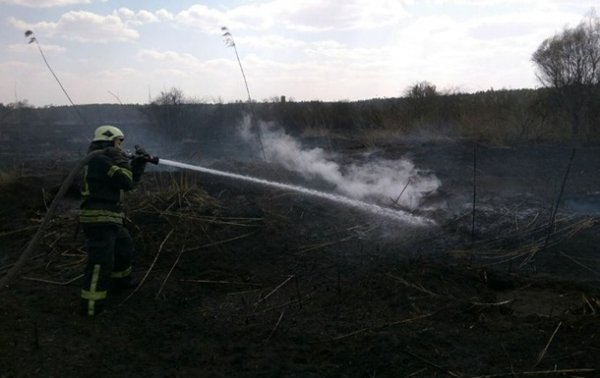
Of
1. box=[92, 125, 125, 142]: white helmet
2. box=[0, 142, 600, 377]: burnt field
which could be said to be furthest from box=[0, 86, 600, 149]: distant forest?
box=[92, 125, 125, 142]: white helmet

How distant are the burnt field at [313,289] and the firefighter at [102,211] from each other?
12.1 inches

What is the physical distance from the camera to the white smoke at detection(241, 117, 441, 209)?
976 cm

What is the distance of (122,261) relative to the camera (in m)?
6.02

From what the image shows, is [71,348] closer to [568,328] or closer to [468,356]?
[468,356]

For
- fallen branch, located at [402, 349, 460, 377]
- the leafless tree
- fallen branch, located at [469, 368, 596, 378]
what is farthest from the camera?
the leafless tree

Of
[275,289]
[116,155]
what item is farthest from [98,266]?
[275,289]

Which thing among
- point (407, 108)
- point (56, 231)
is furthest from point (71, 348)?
point (407, 108)

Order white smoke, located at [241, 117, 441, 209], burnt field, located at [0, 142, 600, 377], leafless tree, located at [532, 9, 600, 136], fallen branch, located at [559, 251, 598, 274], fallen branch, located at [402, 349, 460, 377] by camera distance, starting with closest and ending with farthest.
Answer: fallen branch, located at [402, 349, 460, 377] → burnt field, located at [0, 142, 600, 377] → fallen branch, located at [559, 251, 598, 274] → white smoke, located at [241, 117, 441, 209] → leafless tree, located at [532, 9, 600, 136]

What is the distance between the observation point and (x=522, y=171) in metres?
11.5

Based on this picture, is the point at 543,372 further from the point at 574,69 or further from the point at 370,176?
the point at 574,69

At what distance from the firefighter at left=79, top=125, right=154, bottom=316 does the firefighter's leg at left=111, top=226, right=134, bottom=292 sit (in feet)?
0.33

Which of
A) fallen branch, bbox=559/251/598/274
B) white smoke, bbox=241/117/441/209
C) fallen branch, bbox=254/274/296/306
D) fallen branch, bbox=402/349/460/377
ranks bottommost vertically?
fallen branch, bbox=254/274/296/306

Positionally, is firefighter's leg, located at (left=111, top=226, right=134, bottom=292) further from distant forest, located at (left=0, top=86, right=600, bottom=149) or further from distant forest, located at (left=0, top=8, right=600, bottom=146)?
distant forest, located at (left=0, top=86, right=600, bottom=149)

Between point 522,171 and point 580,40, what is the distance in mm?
4956
